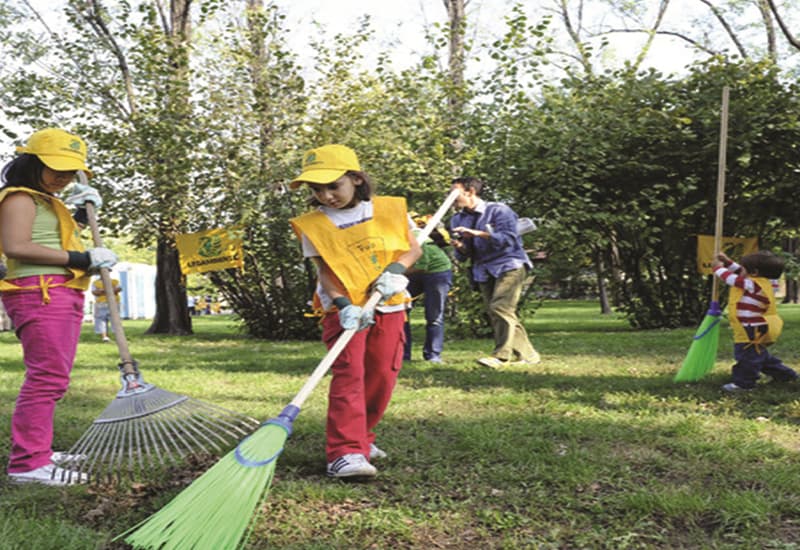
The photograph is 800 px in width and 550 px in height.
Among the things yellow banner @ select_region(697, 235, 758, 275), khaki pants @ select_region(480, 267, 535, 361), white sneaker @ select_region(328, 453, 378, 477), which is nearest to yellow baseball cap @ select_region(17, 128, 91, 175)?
white sneaker @ select_region(328, 453, 378, 477)

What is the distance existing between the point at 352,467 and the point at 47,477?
1.39 meters

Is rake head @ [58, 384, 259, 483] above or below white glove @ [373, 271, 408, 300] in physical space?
below

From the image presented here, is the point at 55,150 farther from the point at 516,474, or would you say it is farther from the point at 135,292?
the point at 135,292

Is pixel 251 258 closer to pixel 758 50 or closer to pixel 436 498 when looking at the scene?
pixel 436 498

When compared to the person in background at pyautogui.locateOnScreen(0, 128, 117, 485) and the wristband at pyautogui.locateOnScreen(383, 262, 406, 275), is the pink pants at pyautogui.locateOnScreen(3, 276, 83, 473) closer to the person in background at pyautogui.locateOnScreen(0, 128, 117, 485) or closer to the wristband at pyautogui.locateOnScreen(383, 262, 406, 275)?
the person in background at pyautogui.locateOnScreen(0, 128, 117, 485)

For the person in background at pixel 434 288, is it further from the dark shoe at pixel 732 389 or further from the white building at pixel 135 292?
the white building at pixel 135 292

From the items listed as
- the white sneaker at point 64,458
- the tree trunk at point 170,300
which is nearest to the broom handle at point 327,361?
the white sneaker at point 64,458

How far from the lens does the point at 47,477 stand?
3.36 m

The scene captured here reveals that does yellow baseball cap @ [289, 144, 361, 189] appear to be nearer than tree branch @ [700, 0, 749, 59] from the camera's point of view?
Yes

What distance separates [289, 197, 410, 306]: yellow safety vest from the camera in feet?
11.3

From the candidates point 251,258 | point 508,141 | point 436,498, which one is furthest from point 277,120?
point 436,498

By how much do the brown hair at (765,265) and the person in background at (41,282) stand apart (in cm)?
429

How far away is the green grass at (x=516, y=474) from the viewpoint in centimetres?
271

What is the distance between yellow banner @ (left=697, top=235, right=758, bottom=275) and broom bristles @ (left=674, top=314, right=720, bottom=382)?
4.55 m
